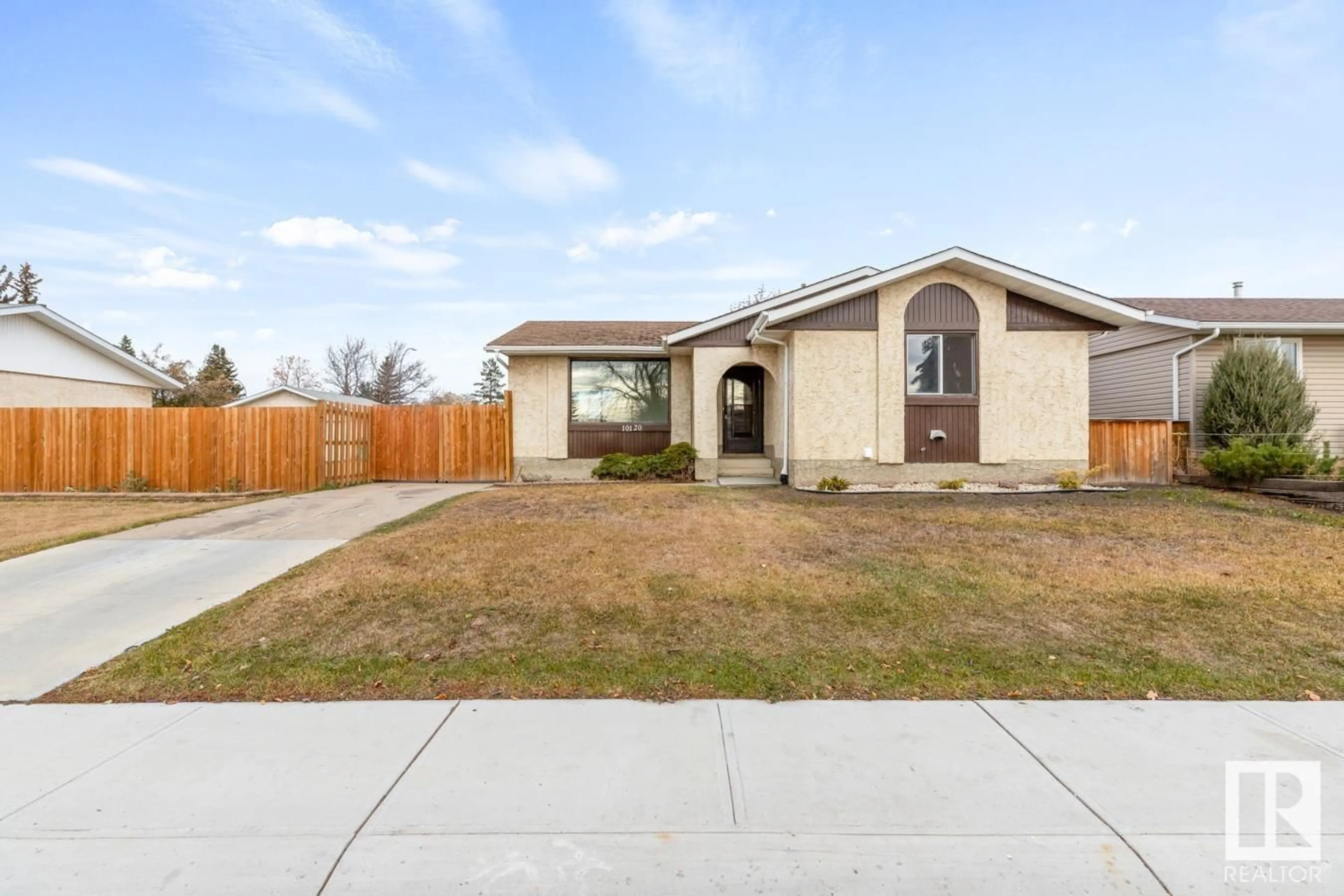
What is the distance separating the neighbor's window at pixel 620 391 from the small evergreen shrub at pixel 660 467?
4.67 feet

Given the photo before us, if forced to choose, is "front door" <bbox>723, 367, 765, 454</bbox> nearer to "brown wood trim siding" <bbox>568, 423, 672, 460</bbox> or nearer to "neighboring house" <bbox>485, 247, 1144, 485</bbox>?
"brown wood trim siding" <bbox>568, 423, 672, 460</bbox>

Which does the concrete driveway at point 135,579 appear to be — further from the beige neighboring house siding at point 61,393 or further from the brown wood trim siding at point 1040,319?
the brown wood trim siding at point 1040,319

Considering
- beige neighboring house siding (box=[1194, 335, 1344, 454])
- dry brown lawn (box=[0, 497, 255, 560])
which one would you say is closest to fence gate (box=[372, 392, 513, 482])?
dry brown lawn (box=[0, 497, 255, 560])

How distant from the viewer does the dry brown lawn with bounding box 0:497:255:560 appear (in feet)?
24.3

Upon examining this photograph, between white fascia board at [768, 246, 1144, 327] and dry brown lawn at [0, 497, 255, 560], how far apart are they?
37.7ft

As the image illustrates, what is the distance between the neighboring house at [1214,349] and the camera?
1306 centimetres

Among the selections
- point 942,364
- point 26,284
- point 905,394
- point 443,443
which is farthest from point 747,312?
point 26,284

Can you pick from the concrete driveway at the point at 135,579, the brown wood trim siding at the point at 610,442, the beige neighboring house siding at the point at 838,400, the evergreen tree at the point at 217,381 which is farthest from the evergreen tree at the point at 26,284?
the beige neighboring house siding at the point at 838,400

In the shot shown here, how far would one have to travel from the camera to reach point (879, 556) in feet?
20.4

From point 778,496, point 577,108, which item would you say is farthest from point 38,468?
point 778,496

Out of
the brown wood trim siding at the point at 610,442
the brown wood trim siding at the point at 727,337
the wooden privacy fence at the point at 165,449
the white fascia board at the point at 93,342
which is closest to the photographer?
the wooden privacy fence at the point at 165,449

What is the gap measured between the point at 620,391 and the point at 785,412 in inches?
174

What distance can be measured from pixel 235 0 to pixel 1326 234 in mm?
26008

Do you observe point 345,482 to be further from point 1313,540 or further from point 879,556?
point 1313,540
